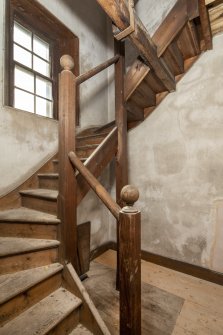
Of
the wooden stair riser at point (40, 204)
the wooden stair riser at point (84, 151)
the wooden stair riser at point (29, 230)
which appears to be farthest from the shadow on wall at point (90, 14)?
the wooden stair riser at point (29, 230)

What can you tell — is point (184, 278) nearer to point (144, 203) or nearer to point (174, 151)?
point (144, 203)

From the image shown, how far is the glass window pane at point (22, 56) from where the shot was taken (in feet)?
7.70

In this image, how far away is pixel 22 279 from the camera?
1.31 metres

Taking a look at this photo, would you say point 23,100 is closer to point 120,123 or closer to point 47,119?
point 47,119

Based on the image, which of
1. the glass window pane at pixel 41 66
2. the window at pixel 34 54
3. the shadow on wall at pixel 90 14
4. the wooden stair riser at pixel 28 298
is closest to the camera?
the wooden stair riser at pixel 28 298

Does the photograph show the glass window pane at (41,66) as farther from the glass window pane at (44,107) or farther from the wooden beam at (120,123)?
the wooden beam at (120,123)

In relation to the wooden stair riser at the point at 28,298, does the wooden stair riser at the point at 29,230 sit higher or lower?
higher

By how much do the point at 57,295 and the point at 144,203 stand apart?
1.66m

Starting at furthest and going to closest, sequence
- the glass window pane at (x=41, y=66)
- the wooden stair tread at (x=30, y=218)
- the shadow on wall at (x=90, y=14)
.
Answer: the shadow on wall at (x=90, y=14) < the glass window pane at (x=41, y=66) < the wooden stair tread at (x=30, y=218)

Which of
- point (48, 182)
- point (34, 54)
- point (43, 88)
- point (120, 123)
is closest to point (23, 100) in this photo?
point (43, 88)

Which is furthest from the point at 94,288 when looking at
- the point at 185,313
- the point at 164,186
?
the point at 164,186

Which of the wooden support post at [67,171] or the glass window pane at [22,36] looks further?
the glass window pane at [22,36]

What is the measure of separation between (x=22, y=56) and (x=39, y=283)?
2.57 meters

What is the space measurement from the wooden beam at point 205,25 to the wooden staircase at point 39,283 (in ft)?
6.98
